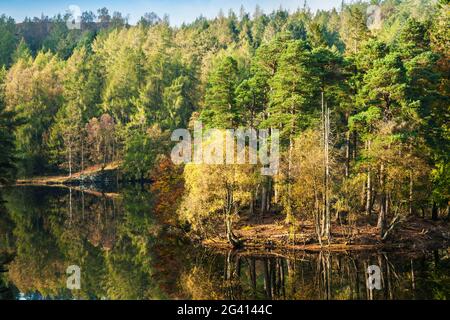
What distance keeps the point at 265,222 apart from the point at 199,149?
7.38 m

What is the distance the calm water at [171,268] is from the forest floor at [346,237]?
1.25 metres

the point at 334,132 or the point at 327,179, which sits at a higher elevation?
the point at 334,132

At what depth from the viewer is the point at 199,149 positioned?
33.7 metres

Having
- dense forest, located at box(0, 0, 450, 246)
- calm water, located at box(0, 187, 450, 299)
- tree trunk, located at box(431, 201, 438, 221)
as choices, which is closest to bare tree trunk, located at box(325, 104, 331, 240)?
dense forest, located at box(0, 0, 450, 246)

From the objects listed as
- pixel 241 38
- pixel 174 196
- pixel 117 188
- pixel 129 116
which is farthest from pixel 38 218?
pixel 241 38

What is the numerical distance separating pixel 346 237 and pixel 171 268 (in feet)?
35.9

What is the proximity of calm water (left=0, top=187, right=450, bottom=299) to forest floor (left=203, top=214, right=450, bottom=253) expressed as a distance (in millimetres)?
1250

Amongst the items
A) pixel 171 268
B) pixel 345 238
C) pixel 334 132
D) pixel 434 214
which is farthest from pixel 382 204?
pixel 171 268

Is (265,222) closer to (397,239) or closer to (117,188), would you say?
(397,239)

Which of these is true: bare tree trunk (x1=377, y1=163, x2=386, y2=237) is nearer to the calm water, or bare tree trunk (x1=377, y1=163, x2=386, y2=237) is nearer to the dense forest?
the dense forest

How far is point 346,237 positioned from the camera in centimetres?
3300

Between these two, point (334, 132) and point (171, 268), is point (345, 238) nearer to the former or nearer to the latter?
point (334, 132)

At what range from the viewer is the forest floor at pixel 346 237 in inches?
1271

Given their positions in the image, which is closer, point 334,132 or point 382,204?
point 382,204
